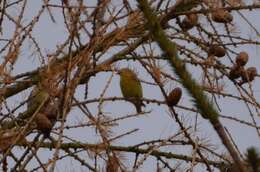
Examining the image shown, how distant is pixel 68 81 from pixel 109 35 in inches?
17.7

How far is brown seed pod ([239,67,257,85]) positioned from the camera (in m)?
2.30

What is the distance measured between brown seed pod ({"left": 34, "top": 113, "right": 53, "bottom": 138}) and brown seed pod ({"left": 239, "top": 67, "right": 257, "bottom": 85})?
2.92 feet

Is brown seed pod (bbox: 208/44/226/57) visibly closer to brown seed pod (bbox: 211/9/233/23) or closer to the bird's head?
brown seed pod (bbox: 211/9/233/23)

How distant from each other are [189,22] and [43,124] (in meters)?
1.34

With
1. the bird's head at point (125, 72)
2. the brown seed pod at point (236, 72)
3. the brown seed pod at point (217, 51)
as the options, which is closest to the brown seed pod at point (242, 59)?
the brown seed pod at point (236, 72)

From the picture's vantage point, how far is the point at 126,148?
8.25 feet

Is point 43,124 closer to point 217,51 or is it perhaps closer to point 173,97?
point 173,97

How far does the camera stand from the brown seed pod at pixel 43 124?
172cm

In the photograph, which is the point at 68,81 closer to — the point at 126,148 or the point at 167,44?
the point at 126,148

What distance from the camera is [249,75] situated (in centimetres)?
238

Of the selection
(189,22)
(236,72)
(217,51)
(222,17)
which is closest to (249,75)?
(236,72)

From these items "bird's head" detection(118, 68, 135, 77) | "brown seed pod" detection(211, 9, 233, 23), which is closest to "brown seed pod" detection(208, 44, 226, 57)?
"brown seed pod" detection(211, 9, 233, 23)

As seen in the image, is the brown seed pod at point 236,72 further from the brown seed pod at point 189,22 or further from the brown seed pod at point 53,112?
the brown seed pod at point 53,112

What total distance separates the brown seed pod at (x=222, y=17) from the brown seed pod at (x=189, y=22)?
0.13 m
